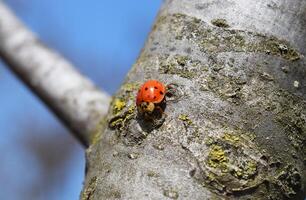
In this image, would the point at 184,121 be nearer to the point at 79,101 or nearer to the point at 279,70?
the point at 279,70

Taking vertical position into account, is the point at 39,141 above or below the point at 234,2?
below

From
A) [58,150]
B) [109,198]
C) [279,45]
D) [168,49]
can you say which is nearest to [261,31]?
[279,45]

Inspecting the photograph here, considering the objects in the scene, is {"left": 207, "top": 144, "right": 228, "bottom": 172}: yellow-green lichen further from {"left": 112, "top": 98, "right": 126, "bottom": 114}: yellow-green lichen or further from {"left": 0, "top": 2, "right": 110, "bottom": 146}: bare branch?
{"left": 0, "top": 2, "right": 110, "bottom": 146}: bare branch

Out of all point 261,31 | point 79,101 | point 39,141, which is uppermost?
point 261,31

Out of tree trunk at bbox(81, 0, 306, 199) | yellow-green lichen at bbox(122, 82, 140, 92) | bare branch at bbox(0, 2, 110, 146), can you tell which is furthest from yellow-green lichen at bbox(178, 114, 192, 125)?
bare branch at bbox(0, 2, 110, 146)

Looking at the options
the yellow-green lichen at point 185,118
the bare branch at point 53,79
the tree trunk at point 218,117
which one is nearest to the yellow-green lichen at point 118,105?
the tree trunk at point 218,117

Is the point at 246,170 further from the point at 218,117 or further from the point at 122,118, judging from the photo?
the point at 122,118

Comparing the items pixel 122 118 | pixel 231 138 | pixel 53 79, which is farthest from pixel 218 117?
pixel 53 79
